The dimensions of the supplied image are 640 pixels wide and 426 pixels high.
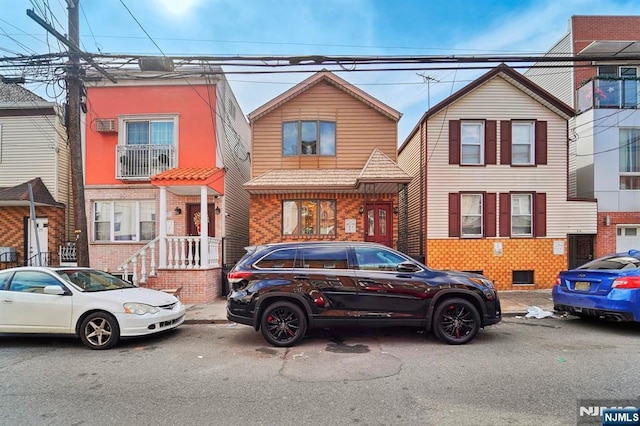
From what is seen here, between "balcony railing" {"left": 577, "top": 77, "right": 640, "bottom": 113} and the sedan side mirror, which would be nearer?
the sedan side mirror

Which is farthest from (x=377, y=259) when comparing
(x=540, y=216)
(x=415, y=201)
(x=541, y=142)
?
(x=541, y=142)

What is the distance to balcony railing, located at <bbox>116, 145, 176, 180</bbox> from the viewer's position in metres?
12.3

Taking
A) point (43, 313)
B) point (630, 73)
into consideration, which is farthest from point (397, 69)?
point (630, 73)

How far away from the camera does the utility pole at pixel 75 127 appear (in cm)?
838

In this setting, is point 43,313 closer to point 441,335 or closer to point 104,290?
point 104,290

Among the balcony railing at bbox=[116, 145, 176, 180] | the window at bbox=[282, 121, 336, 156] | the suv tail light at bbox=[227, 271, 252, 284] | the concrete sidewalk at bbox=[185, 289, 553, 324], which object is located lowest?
Result: the concrete sidewalk at bbox=[185, 289, 553, 324]

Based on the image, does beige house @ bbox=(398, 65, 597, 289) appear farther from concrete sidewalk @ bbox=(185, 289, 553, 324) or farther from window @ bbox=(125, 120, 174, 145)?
window @ bbox=(125, 120, 174, 145)

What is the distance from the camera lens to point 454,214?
1202cm

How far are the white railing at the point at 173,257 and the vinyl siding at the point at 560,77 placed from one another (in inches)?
565

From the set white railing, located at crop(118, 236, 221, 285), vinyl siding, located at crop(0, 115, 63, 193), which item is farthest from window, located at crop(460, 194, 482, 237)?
vinyl siding, located at crop(0, 115, 63, 193)

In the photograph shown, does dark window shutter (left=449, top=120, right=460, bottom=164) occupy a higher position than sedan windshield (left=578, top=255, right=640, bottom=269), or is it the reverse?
dark window shutter (left=449, top=120, right=460, bottom=164)

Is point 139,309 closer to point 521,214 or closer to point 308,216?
point 308,216

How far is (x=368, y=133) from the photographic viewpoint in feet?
42.8

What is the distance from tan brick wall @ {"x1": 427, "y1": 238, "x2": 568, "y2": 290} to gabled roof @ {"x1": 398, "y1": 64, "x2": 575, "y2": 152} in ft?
14.4
